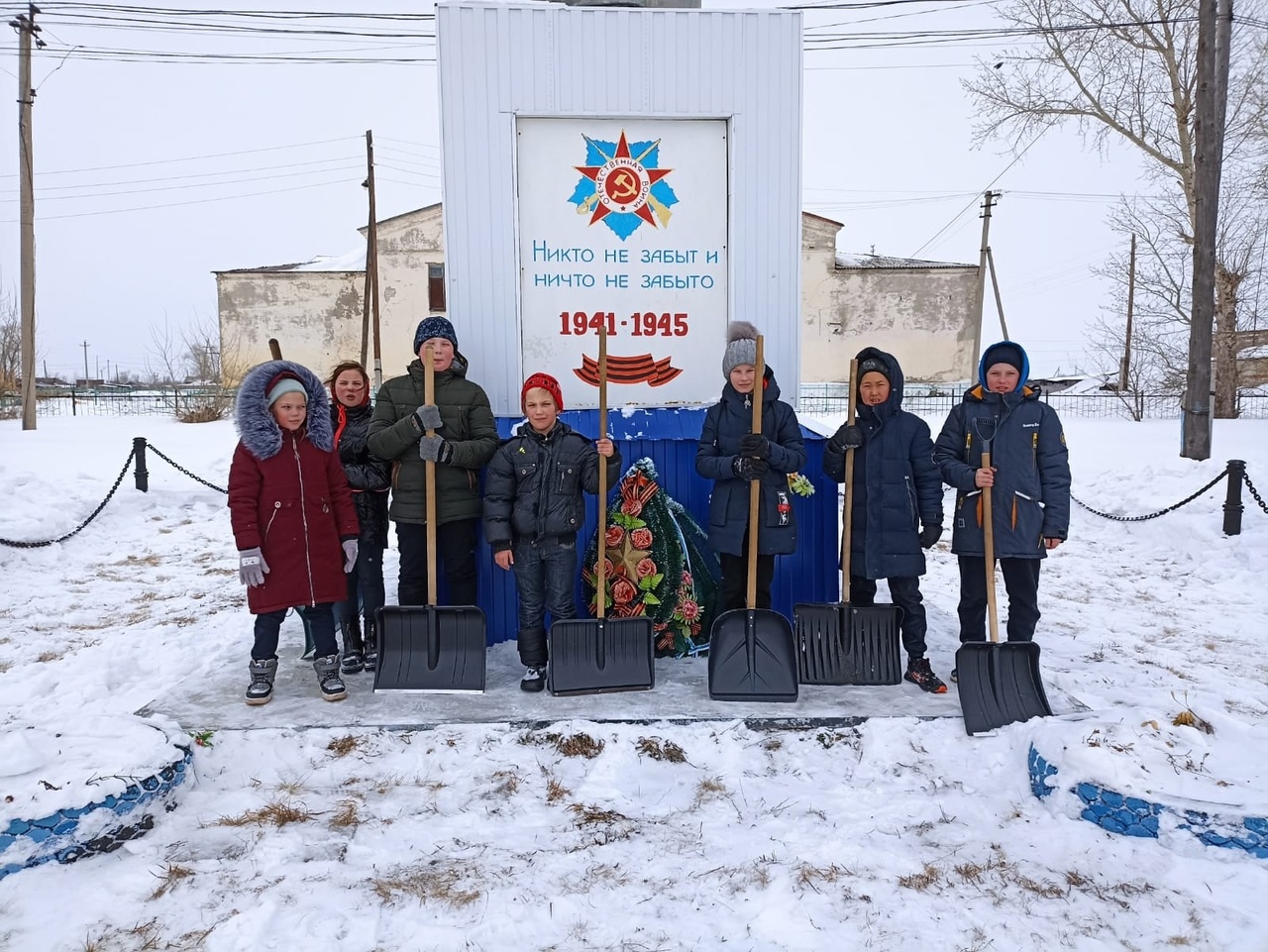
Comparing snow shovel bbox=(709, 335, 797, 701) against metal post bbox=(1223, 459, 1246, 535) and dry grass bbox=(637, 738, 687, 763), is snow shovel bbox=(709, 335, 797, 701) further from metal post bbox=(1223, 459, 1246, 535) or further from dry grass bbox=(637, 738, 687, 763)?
metal post bbox=(1223, 459, 1246, 535)

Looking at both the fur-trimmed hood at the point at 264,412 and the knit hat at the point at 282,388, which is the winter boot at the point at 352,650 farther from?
the knit hat at the point at 282,388

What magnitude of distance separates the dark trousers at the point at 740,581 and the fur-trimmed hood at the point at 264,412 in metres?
2.16

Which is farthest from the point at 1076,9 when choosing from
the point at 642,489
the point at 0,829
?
the point at 0,829

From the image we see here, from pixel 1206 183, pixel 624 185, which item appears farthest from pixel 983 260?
pixel 624 185

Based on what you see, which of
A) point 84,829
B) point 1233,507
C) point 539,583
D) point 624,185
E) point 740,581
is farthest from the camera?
point 1233,507

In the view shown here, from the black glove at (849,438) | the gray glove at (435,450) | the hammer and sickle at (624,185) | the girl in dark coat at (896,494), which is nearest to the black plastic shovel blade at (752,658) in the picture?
the girl in dark coat at (896,494)

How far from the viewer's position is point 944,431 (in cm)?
411

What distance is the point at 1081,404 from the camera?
1102 inches

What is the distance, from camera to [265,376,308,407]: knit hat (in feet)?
12.6

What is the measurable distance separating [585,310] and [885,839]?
10.5 feet

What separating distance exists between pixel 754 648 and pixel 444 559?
5.57 ft

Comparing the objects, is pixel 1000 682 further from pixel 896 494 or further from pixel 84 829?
pixel 84 829

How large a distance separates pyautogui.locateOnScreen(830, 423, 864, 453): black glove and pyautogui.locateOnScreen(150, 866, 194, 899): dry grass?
3.26m

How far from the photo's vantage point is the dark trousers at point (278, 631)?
3941 mm
